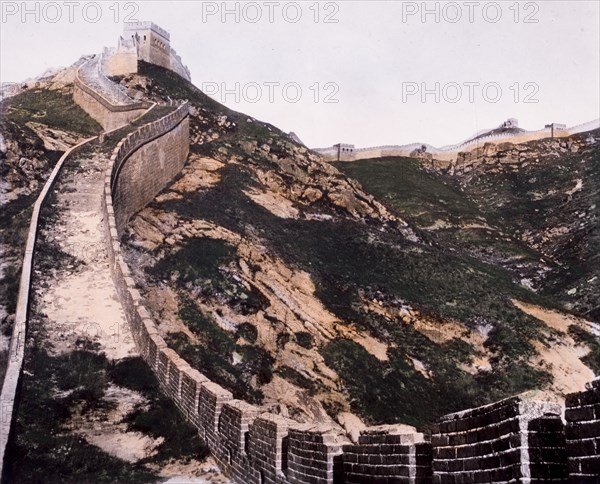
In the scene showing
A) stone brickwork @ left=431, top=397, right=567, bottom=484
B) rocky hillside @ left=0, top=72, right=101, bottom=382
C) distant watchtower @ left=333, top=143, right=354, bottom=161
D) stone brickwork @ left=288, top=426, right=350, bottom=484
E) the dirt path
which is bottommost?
stone brickwork @ left=288, top=426, right=350, bottom=484

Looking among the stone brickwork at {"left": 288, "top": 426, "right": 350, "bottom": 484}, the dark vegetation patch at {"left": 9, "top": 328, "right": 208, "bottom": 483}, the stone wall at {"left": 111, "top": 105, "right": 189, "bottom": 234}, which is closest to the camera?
the stone brickwork at {"left": 288, "top": 426, "right": 350, "bottom": 484}

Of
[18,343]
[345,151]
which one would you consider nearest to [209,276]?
[18,343]

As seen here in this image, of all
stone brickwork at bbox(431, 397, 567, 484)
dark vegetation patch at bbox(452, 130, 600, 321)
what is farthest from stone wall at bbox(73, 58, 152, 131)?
stone brickwork at bbox(431, 397, 567, 484)

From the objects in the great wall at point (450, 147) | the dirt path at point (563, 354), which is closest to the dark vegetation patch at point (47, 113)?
the dirt path at point (563, 354)

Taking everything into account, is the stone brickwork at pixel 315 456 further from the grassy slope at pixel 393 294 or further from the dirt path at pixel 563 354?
the dirt path at pixel 563 354

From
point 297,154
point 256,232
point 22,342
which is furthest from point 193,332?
point 297,154

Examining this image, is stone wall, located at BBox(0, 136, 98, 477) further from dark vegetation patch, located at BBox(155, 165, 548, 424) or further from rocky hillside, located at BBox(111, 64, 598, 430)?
dark vegetation patch, located at BBox(155, 165, 548, 424)

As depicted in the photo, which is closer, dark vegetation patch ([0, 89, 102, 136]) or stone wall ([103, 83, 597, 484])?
stone wall ([103, 83, 597, 484])

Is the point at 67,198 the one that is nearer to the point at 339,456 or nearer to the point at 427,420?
the point at 427,420
